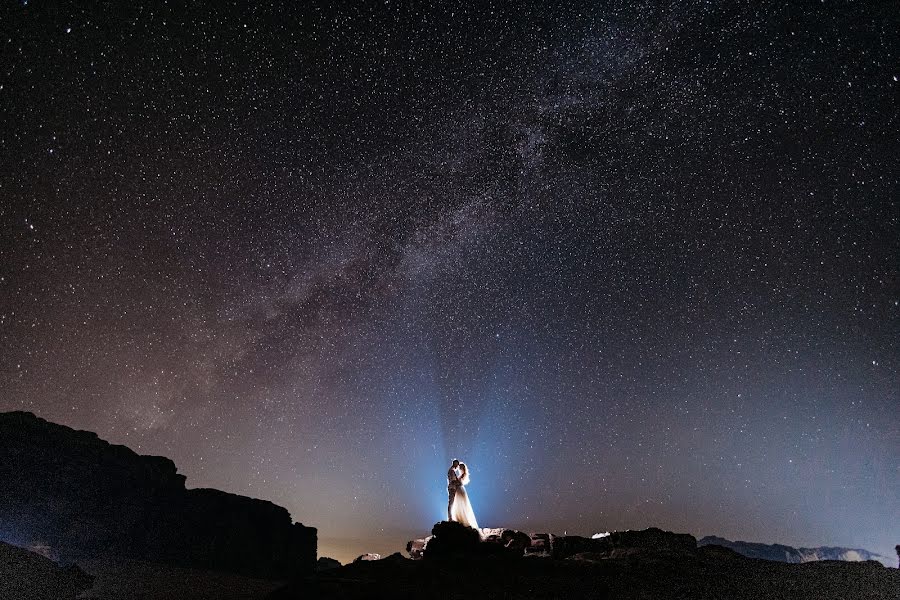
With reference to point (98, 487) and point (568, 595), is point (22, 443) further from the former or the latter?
point (568, 595)

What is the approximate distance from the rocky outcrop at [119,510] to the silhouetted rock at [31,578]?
12.3 metres

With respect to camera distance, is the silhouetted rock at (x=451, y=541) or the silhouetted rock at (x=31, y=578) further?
the silhouetted rock at (x=451, y=541)

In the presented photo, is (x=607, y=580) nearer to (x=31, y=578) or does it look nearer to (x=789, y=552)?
(x=31, y=578)

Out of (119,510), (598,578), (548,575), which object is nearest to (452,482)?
(548,575)

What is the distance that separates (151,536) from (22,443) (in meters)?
12.0

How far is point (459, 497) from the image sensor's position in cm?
2495

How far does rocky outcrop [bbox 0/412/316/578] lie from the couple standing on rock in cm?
2782

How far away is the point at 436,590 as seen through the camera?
1409 centimetres

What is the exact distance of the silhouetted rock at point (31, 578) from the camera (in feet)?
64.8

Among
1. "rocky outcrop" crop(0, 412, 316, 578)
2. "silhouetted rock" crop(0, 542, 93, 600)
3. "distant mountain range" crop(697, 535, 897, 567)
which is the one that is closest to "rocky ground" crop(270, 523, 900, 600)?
"silhouetted rock" crop(0, 542, 93, 600)

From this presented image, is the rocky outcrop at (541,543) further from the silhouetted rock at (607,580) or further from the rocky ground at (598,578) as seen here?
the silhouetted rock at (607,580)

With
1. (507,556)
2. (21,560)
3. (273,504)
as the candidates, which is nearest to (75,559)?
(21,560)

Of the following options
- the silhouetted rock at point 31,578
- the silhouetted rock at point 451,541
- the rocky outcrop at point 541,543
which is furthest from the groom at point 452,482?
the silhouetted rock at point 31,578

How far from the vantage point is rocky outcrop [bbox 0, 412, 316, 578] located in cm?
3256
